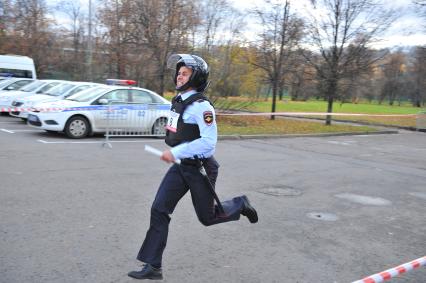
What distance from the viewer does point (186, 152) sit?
3.63m

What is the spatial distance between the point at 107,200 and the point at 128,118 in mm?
7046

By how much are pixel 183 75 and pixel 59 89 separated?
46.5ft

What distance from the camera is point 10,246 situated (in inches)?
171

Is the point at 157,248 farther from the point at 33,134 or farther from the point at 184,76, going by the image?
the point at 33,134

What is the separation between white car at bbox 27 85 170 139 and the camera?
12.2 metres

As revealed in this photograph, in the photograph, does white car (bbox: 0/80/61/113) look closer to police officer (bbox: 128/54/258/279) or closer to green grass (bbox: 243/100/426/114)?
green grass (bbox: 243/100/426/114)

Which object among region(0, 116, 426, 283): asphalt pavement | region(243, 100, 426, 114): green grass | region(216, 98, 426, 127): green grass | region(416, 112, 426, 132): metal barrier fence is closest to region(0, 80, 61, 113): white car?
region(0, 116, 426, 283): asphalt pavement

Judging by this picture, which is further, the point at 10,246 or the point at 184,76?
the point at 10,246

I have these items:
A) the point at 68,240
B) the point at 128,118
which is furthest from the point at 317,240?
the point at 128,118

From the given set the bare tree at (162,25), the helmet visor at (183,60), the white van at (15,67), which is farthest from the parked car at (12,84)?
the helmet visor at (183,60)

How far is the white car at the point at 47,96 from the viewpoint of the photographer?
15396mm

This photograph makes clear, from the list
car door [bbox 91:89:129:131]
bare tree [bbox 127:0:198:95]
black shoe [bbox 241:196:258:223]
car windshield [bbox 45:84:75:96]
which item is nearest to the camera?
black shoe [bbox 241:196:258:223]

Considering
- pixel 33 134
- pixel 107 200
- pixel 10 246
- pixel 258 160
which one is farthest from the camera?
pixel 33 134

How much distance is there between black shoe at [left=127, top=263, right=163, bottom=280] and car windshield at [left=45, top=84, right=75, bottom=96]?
45.1 feet
